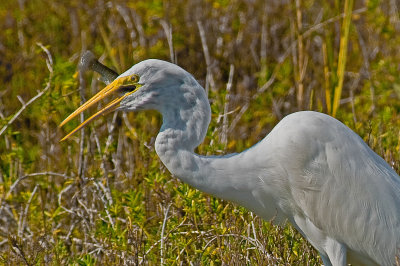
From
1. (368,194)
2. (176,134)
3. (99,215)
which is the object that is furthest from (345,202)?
(99,215)

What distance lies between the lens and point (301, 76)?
4.73 meters

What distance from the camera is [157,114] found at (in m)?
5.21

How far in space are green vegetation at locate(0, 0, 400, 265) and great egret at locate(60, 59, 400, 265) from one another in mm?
159

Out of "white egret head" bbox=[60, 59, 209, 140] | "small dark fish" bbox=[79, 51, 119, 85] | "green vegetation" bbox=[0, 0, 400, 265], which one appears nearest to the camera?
"white egret head" bbox=[60, 59, 209, 140]

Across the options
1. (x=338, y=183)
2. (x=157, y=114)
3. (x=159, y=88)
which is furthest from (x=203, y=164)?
(x=157, y=114)

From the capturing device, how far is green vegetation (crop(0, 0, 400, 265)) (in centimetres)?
327

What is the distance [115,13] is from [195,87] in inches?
143

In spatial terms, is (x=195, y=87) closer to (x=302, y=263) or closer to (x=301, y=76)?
(x=302, y=263)

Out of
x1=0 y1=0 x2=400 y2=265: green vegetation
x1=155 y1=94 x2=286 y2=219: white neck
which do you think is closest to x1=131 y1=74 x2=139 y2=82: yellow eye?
x1=155 y1=94 x2=286 y2=219: white neck

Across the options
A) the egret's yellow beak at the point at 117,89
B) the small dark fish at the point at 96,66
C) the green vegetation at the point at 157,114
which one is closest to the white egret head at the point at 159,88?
the egret's yellow beak at the point at 117,89

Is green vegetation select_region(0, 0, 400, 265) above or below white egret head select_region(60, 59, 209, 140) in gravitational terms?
below

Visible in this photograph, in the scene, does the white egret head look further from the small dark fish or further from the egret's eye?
the small dark fish

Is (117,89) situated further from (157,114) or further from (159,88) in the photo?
(157,114)

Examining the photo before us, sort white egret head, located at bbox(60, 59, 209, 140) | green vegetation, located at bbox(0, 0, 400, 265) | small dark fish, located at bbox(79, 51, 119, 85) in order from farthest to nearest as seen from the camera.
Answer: green vegetation, located at bbox(0, 0, 400, 265), small dark fish, located at bbox(79, 51, 119, 85), white egret head, located at bbox(60, 59, 209, 140)
